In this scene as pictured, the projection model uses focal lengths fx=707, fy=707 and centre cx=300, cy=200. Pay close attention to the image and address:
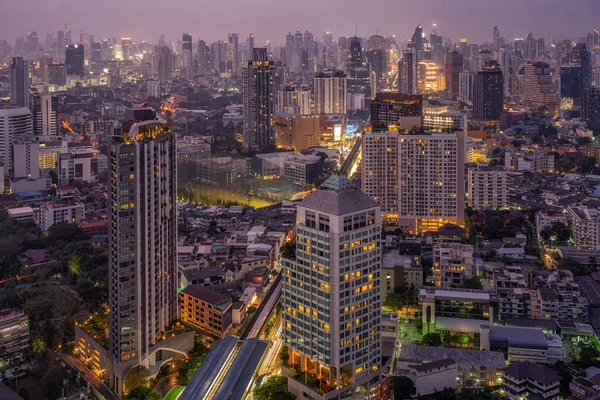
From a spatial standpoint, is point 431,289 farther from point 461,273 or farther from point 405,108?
point 405,108

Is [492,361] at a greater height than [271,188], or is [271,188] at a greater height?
[271,188]

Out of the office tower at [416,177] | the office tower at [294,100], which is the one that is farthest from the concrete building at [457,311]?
the office tower at [294,100]

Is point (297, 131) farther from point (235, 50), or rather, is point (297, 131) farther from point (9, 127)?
point (235, 50)

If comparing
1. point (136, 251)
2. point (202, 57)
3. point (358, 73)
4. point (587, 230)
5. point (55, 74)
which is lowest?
point (587, 230)

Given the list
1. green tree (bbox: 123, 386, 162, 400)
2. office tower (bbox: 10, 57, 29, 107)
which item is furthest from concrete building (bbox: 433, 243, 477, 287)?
office tower (bbox: 10, 57, 29, 107)

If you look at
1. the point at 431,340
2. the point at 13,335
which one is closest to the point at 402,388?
the point at 431,340

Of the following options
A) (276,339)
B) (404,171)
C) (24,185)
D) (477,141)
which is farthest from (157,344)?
(477,141)
